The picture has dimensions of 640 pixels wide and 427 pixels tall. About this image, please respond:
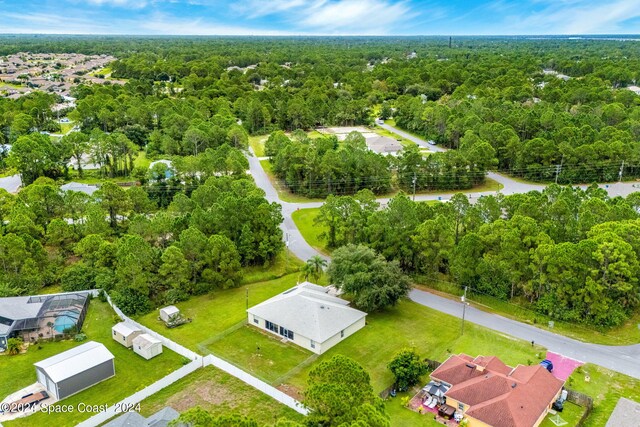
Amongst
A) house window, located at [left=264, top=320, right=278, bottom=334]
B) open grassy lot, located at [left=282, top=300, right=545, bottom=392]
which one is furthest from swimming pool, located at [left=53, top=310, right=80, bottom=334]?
open grassy lot, located at [left=282, top=300, right=545, bottom=392]

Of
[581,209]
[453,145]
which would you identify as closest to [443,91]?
[453,145]

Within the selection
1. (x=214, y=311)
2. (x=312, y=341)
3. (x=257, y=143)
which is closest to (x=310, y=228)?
(x=214, y=311)

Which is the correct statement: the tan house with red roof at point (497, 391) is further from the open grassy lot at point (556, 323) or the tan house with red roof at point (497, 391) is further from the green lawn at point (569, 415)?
the open grassy lot at point (556, 323)

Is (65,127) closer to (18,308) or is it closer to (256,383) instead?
(18,308)

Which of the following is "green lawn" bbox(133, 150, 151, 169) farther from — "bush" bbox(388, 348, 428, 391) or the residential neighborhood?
"bush" bbox(388, 348, 428, 391)

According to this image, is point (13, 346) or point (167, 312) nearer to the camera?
point (13, 346)
